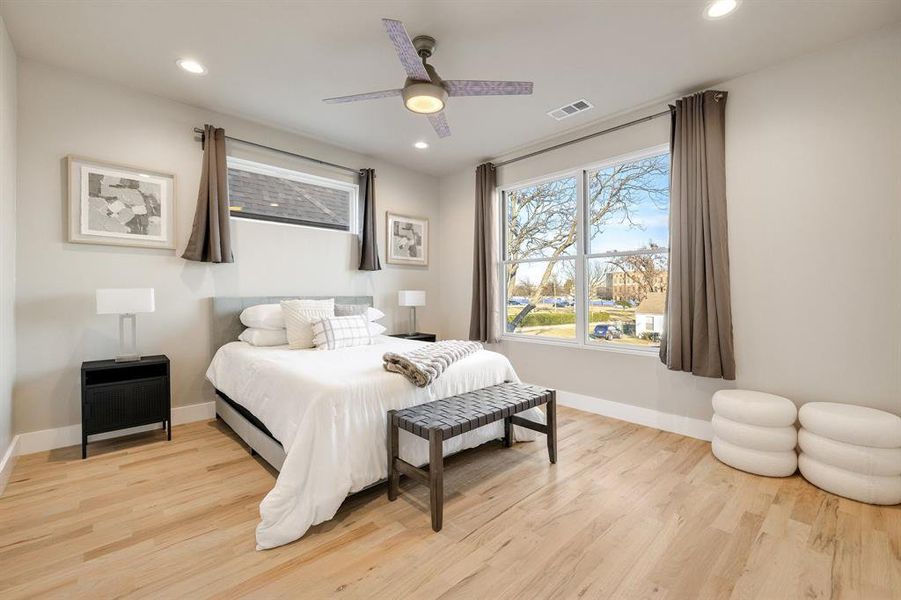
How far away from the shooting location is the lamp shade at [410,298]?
4.72m

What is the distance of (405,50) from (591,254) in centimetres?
266

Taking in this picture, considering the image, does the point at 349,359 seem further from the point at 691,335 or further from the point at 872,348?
the point at 872,348

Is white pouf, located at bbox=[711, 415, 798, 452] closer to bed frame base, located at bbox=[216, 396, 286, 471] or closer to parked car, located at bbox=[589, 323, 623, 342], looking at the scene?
parked car, located at bbox=[589, 323, 623, 342]

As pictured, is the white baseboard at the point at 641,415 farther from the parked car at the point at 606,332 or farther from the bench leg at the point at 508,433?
the bench leg at the point at 508,433

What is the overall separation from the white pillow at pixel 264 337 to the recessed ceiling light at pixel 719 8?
3.82 m

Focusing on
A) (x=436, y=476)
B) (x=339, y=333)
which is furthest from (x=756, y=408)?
(x=339, y=333)

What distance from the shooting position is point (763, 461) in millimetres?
2527

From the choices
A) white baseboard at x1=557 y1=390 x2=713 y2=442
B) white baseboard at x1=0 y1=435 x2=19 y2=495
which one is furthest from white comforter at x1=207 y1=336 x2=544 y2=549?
white baseboard at x1=557 y1=390 x2=713 y2=442

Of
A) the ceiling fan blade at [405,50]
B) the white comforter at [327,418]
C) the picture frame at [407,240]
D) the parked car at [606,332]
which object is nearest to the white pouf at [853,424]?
the parked car at [606,332]

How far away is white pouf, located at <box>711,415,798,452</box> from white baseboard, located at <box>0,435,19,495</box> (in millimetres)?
4599

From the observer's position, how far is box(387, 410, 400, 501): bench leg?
222 cm

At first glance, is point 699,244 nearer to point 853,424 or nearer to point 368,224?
point 853,424

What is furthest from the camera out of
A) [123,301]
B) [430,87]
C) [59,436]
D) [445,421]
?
[59,436]

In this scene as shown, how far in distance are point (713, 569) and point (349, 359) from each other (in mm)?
2301
